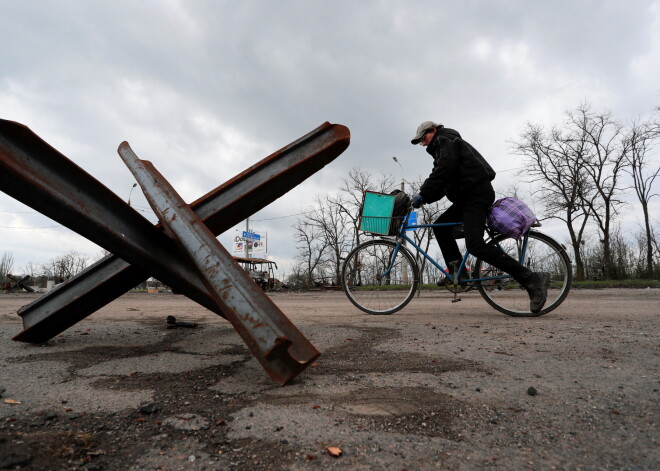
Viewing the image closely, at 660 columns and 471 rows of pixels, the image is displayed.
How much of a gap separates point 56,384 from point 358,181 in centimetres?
3602

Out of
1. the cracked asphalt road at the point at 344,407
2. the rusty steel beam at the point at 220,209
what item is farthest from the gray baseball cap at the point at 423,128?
the cracked asphalt road at the point at 344,407

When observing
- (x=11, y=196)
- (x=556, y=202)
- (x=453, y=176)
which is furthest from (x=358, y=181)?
(x=11, y=196)

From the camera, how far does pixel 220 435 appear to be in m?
1.09

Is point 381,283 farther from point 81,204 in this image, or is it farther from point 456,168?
point 81,204

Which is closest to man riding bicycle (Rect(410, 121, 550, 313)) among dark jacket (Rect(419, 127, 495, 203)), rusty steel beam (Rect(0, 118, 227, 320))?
dark jacket (Rect(419, 127, 495, 203))

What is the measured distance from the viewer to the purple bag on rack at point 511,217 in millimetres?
3604

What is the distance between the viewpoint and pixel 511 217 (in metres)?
3.62

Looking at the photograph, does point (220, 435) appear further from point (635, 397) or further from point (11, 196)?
point (635, 397)

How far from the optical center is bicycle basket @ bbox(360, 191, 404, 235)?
4.45 meters

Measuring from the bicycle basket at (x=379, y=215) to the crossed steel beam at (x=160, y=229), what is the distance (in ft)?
7.37

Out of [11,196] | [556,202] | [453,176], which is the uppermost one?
[556,202]

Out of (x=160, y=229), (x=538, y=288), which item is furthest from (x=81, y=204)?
(x=538, y=288)

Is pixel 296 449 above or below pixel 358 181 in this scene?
below

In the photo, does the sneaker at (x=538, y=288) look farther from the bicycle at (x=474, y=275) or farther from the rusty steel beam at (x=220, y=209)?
the rusty steel beam at (x=220, y=209)
